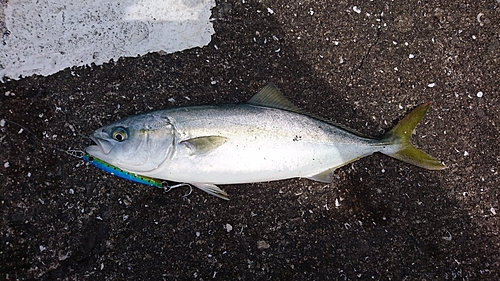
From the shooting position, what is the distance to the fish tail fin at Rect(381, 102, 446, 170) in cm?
295

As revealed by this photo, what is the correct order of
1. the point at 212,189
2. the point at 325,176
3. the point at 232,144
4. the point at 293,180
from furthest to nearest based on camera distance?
the point at 293,180, the point at 325,176, the point at 212,189, the point at 232,144

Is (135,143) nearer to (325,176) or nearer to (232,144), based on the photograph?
(232,144)

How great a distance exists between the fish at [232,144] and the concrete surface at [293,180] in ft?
0.86

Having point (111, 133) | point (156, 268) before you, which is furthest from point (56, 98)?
point (156, 268)

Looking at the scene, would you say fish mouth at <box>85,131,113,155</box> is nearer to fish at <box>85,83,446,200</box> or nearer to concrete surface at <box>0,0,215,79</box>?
fish at <box>85,83,446,200</box>

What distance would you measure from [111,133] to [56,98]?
70 centimetres

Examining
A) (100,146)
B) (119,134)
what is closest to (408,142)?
(119,134)

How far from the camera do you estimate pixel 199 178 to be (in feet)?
8.80

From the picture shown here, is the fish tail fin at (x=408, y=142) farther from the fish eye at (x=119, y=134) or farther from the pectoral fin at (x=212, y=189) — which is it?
the fish eye at (x=119, y=134)

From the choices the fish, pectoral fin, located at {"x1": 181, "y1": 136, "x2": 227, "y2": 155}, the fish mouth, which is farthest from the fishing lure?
pectoral fin, located at {"x1": 181, "y1": 136, "x2": 227, "y2": 155}

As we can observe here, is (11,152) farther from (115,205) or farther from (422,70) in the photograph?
(422,70)

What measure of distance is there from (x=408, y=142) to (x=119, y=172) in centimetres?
214

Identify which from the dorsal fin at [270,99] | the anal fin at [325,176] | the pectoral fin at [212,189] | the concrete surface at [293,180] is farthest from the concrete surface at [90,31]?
the anal fin at [325,176]

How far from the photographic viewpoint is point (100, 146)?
8.34 ft
